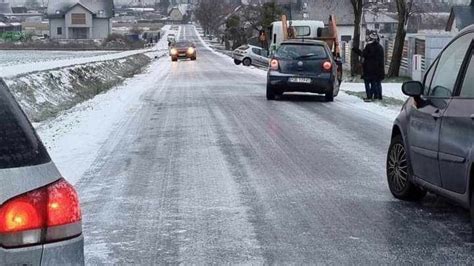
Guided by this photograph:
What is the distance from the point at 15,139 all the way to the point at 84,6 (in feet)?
370

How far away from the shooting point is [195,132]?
13.9 metres

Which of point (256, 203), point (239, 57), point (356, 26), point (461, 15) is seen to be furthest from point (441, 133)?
point (461, 15)

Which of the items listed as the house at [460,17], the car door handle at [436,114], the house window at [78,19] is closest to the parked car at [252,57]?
the house at [460,17]

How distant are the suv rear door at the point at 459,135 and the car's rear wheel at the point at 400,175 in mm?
1049

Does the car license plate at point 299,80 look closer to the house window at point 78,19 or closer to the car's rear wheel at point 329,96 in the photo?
the car's rear wheel at point 329,96

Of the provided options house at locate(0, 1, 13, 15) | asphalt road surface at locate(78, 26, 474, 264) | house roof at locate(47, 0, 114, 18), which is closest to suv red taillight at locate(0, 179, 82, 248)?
asphalt road surface at locate(78, 26, 474, 264)

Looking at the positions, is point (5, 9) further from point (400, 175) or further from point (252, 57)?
point (400, 175)

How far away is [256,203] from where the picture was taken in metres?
7.95

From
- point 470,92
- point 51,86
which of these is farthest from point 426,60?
point 470,92

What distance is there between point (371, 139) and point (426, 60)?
20606 mm

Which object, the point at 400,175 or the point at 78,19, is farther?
the point at 78,19

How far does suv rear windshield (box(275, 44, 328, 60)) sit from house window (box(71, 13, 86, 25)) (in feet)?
319

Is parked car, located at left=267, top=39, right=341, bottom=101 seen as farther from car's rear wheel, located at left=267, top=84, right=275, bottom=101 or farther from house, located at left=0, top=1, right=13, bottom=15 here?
house, located at left=0, top=1, right=13, bottom=15

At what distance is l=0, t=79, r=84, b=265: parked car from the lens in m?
3.29
